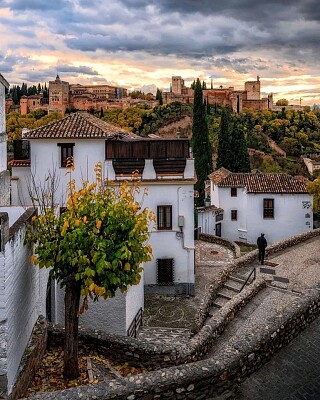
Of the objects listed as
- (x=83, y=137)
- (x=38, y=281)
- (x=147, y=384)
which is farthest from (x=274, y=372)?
(x=83, y=137)

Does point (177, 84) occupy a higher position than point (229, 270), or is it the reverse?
point (177, 84)

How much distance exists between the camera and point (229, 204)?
2919cm

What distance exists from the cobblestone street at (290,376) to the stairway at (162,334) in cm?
473

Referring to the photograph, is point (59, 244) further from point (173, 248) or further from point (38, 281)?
point (173, 248)

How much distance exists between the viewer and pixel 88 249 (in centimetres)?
734

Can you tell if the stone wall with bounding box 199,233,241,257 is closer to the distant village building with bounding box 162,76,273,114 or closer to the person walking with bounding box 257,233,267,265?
the person walking with bounding box 257,233,267,265

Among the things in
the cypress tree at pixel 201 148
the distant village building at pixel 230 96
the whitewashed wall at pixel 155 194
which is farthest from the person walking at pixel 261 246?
the distant village building at pixel 230 96

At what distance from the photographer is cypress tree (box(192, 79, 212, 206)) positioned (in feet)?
133

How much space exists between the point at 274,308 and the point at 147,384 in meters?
7.56

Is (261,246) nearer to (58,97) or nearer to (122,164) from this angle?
(122,164)

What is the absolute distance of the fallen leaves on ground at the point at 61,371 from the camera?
25.1 feet

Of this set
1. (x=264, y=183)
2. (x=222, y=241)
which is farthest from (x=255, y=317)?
(x=264, y=183)

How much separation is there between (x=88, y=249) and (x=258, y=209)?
73.5 ft

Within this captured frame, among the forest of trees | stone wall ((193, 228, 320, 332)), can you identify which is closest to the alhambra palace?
the forest of trees
